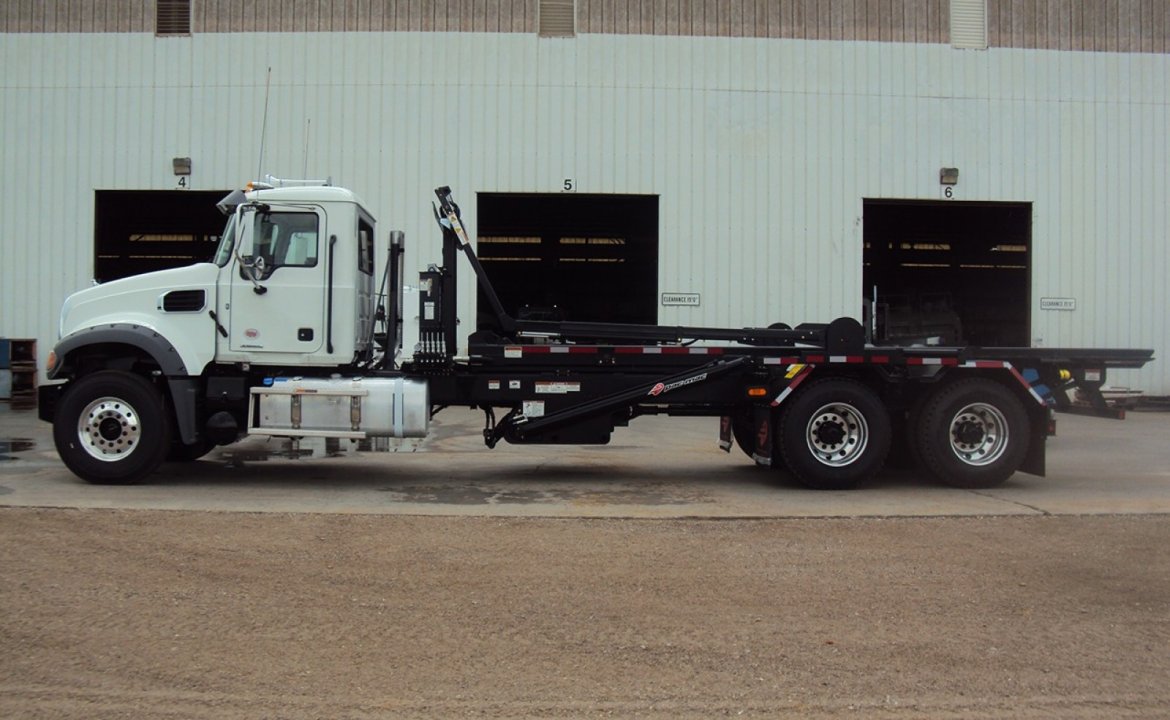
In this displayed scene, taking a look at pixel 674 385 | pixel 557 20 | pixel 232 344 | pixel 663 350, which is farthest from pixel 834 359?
pixel 557 20

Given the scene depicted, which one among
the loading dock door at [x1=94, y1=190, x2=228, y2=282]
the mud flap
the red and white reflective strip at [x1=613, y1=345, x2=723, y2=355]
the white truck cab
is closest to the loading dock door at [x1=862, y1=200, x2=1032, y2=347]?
the mud flap

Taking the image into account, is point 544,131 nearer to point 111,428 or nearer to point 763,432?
point 763,432

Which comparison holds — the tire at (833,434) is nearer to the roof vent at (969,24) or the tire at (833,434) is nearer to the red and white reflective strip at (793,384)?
the red and white reflective strip at (793,384)

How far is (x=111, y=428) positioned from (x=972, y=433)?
908 cm

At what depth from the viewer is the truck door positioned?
948 centimetres

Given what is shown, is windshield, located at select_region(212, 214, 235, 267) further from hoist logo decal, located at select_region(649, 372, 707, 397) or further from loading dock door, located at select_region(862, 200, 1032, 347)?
loading dock door, located at select_region(862, 200, 1032, 347)

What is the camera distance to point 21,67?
19641 millimetres

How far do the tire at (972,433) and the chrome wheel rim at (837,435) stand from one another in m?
0.75

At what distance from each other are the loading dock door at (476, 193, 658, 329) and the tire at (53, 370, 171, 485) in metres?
10.1

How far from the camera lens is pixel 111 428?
945cm

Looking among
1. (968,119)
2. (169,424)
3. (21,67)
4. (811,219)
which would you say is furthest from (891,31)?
(21,67)

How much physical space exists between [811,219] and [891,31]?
14.5ft

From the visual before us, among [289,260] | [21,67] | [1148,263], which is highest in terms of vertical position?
[21,67]

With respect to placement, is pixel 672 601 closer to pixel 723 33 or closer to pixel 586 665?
pixel 586 665
